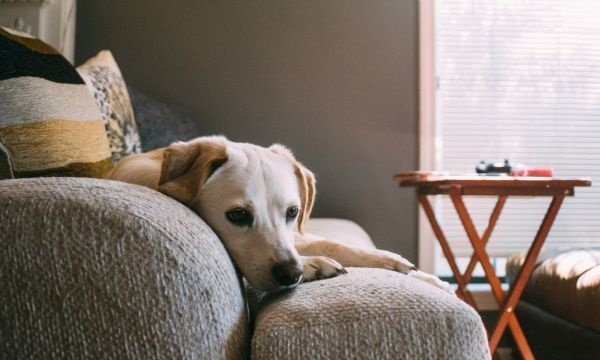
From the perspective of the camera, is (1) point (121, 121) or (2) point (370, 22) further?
(2) point (370, 22)

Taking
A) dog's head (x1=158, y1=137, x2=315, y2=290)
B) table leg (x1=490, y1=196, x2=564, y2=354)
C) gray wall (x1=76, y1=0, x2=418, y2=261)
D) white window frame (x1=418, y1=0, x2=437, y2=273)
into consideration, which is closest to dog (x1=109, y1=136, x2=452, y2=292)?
dog's head (x1=158, y1=137, x2=315, y2=290)

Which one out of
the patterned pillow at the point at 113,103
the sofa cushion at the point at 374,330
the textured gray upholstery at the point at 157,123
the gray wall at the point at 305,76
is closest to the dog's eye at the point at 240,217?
the sofa cushion at the point at 374,330

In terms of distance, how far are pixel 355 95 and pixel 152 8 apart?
109 centimetres

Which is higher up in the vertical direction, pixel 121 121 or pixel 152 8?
pixel 152 8

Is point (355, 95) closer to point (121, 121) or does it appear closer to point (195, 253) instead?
point (121, 121)

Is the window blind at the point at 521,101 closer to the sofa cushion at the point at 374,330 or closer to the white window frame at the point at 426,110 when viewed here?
the white window frame at the point at 426,110

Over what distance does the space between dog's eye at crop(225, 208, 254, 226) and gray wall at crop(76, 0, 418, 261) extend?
1.61m

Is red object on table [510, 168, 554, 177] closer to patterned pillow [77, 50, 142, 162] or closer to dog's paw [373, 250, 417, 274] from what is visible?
dog's paw [373, 250, 417, 274]

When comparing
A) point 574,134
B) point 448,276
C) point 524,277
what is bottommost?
point 448,276

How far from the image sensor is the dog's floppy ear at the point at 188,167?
3.26 ft

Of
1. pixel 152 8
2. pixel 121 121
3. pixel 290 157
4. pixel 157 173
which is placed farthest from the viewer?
pixel 152 8

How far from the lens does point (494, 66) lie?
9.00 ft

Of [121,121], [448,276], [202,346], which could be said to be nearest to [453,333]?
[202,346]

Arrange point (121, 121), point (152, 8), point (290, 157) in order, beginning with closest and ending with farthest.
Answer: point (290, 157), point (121, 121), point (152, 8)
